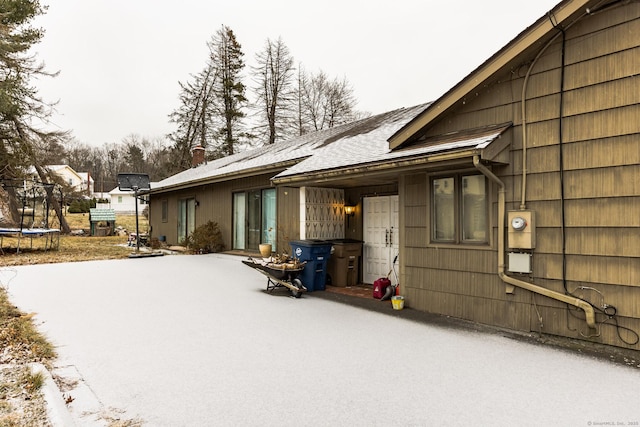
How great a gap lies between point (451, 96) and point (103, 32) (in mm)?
18386

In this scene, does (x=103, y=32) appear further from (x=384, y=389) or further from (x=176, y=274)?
(x=384, y=389)

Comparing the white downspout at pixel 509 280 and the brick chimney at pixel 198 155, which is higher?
the brick chimney at pixel 198 155

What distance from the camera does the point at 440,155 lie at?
474 cm

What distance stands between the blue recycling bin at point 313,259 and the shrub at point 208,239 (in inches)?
243

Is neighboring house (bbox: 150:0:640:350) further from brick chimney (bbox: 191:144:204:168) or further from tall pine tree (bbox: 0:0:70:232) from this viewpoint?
brick chimney (bbox: 191:144:204:168)

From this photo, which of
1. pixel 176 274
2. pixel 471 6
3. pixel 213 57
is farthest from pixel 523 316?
pixel 213 57

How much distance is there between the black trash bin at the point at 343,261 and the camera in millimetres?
7609

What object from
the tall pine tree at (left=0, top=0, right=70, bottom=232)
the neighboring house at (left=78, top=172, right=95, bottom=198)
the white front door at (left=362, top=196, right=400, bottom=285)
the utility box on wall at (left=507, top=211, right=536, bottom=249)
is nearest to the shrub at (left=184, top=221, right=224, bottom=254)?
the white front door at (left=362, top=196, right=400, bottom=285)

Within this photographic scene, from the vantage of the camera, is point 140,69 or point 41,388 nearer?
point 41,388

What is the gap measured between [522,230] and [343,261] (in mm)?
3773

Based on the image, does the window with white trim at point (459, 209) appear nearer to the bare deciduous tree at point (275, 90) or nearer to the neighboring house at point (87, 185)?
the bare deciduous tree at point (275, 90)

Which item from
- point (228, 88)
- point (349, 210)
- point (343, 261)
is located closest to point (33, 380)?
point (343, 261)

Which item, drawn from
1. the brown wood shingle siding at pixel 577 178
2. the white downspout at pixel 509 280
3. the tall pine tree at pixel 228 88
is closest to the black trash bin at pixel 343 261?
the brown wood shingle siding at pixel 577 178

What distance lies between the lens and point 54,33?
60.3 feet
